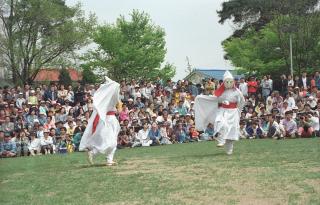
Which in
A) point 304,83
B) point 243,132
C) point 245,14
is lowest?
point 243,132

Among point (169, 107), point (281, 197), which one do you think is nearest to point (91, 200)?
point (281, 197)

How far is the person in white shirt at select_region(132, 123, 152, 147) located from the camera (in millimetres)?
21719

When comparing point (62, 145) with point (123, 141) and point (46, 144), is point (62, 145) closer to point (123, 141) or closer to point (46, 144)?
point (46, 144)

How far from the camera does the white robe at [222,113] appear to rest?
13.9 m

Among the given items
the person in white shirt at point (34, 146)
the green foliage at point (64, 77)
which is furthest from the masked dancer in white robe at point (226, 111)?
the green foliage at point (64, 77)

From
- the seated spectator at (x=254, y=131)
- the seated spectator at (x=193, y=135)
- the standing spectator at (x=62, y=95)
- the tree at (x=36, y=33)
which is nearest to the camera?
the seated spectator at (x=254, y=131)

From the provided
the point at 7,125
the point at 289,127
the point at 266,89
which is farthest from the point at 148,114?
the point at 266,89

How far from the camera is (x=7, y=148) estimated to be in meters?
20.0

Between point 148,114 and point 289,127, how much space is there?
18.5 ft

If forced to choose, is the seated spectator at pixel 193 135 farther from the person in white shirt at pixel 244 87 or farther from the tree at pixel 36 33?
the tree at pixel 36 33

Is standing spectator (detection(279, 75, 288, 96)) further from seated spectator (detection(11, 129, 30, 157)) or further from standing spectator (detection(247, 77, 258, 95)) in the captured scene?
seated spectator (detection(11, 129, 30, 157))

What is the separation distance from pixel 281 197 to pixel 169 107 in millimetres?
17420

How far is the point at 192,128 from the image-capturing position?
75.5 ft

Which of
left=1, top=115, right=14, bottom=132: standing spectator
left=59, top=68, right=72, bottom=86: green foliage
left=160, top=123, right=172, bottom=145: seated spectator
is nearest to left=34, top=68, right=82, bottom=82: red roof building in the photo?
left=59, top=68, right=72, bottom=86: green foliage
